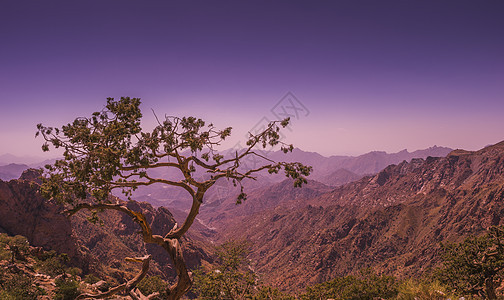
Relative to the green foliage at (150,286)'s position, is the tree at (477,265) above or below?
above

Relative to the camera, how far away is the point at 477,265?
25953 millimetres

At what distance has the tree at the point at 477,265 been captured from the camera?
2470 centimetres

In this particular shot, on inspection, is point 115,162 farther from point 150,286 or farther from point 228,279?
point 150,286

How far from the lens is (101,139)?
10.5 metres

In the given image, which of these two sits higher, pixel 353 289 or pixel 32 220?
pixel 353 289

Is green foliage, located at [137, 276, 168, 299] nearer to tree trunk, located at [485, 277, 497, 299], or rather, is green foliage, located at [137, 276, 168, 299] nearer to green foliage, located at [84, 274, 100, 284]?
green foliage, located at [84, 274, 100, 284]

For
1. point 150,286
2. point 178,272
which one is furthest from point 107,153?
point 150,286

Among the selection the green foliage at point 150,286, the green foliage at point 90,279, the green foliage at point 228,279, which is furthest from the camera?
the green foliage at point 150,286

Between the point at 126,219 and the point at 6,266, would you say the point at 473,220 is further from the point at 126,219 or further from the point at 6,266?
the point at 126,219

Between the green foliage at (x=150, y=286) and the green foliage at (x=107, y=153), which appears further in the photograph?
the green foliage at (x=150, y=286)

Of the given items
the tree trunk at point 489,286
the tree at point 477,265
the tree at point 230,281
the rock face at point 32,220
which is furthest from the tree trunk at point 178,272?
the rock face at point 32,220

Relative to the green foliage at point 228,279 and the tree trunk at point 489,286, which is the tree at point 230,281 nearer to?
the green foliage at point 228,279

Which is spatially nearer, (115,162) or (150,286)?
(115,162)

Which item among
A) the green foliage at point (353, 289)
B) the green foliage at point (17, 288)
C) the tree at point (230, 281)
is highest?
the tree at point (230, 281)
